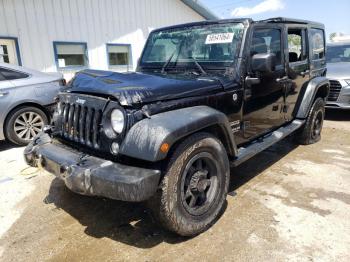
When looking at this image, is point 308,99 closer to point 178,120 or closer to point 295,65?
point 295,65

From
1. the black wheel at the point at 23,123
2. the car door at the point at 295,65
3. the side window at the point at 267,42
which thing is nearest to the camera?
the side window at the point at 267,42

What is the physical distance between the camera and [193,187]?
9.13 feet

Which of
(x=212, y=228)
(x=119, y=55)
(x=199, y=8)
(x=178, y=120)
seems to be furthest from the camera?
(x=199, y=8)

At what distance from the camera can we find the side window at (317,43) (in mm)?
5176

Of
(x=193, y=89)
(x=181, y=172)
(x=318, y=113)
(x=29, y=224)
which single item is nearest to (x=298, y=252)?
(x=181, y=172)

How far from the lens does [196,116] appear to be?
8.57 feet

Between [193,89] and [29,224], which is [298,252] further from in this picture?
[29,224]

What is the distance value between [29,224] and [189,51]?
2.57 metres

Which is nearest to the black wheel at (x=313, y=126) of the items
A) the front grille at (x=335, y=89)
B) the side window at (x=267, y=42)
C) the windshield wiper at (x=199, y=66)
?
the side window at (x=267, y=42)

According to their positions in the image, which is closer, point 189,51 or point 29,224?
point 29,224

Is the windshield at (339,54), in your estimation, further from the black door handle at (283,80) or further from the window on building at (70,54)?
the window on building at (70,54)

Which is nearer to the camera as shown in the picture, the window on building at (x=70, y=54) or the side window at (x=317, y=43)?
the side window at (x=317, y=43)

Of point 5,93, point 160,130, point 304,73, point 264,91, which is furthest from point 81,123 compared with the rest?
point 304,73

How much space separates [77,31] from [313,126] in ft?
23.6
